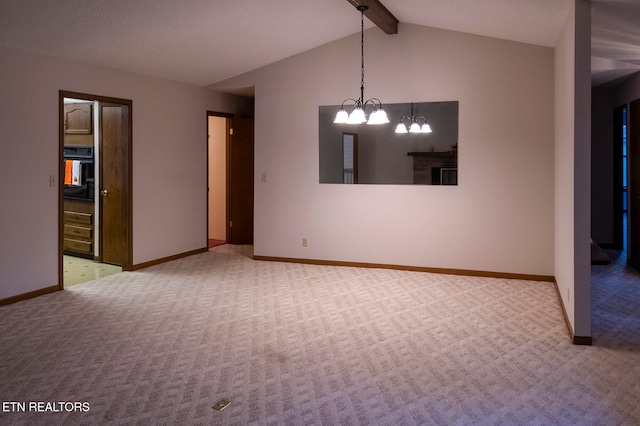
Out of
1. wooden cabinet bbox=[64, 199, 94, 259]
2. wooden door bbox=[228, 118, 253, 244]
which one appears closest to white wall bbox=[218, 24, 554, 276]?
wooden door bbox=[228, 118, 253, 244]

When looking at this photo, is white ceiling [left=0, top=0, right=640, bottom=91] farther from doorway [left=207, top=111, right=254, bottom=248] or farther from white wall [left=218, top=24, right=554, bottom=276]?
doorway [left=207, top=111, right=254, bottom=248]

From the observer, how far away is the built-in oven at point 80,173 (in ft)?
24.4

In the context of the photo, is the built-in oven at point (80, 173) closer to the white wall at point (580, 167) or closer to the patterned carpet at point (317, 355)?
the patterned carpet at point (317, 355)

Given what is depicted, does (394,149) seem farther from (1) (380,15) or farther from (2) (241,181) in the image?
(2) (241,181)

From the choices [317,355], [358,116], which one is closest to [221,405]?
[317,355]

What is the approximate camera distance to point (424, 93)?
648 centimetres

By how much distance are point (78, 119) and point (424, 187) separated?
16.0 feet

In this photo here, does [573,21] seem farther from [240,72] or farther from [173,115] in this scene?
[173,115]

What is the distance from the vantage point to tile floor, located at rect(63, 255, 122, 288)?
6210 millimetres

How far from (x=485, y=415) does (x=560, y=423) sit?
37cm

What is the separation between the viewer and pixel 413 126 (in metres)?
6.50

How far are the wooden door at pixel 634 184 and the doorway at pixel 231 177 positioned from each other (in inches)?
211

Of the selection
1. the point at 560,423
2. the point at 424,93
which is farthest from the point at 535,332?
the point at 424,93

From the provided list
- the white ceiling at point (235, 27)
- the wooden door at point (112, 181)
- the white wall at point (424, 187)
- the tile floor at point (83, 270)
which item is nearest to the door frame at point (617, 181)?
the white ceiling at point (235, 27)
